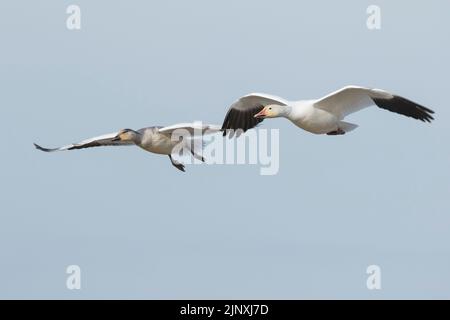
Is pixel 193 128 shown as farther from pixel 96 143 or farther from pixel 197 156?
pixel 96 143

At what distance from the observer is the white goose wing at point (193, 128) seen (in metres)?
15.4

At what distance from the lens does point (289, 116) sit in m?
15.2

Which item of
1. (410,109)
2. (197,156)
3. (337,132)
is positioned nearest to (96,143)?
(197,156)

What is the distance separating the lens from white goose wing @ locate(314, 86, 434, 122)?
1495 cm

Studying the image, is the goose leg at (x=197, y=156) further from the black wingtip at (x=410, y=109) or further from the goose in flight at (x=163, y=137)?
the black wingtip at (x=410, y=109)

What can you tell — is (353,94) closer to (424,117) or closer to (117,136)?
(424,117)

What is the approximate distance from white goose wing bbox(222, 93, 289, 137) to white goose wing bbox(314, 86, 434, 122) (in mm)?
938

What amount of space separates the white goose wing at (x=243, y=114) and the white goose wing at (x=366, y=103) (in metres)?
0.94

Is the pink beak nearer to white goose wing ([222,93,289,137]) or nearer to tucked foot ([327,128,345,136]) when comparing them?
white goose wing ([222,93,289,137])

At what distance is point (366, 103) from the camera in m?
15.2

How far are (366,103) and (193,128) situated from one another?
170cm

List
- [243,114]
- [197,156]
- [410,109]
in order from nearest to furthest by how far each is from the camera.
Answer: [410,109] < [197,156] < [243,114]

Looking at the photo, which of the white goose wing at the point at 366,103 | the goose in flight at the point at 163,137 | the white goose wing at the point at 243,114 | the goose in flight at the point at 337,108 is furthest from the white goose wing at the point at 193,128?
the white goose wing at the point at 366,103

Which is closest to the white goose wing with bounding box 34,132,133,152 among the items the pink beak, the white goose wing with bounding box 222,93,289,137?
the white goose wing with bounding box 222,93,289,137
